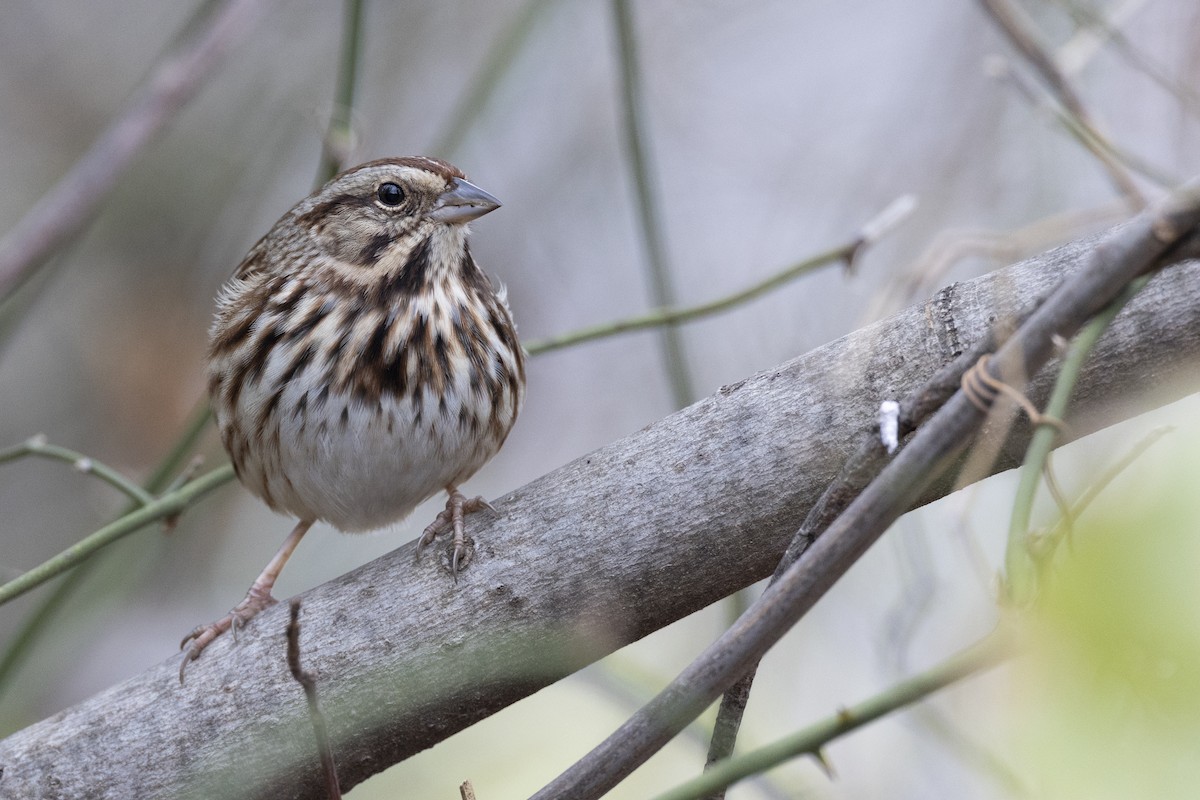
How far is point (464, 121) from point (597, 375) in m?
2.22

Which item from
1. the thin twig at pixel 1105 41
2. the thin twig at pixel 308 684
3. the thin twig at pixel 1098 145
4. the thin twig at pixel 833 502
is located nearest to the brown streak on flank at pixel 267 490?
the thin twig at pixel 308 684

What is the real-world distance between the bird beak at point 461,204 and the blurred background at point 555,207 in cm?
81

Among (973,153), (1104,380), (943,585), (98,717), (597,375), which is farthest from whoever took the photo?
(597,375)

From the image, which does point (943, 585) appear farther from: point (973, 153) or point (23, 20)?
point (23, 20)

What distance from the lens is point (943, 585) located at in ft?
11.7

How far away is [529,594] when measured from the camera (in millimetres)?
2383

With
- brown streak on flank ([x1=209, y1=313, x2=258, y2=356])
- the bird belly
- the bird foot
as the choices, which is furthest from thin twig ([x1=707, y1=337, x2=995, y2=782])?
brown streak on flank ([x1=209, y1=313, x2=258, y2=356])

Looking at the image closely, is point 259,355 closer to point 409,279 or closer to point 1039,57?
point 409,279

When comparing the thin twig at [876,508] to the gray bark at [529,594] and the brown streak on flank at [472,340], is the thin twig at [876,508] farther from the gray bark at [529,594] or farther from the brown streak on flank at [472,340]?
the brown streak on flank at [472,340]

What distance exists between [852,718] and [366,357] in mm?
1854

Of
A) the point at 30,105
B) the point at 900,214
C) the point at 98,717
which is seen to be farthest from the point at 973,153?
the point at 30,105

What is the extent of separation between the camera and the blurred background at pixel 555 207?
461 centimetres

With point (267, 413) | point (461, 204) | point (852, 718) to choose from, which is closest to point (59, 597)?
point (267, 413)

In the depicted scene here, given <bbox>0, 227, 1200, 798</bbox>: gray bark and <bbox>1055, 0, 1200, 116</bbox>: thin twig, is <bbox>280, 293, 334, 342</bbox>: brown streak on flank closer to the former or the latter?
<bbox>0, 227, 1200, 798</bbox>: gray bark
